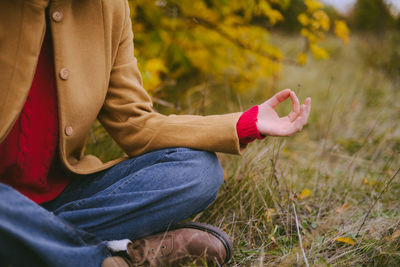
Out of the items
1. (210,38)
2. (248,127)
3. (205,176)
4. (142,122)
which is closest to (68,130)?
(142,122)

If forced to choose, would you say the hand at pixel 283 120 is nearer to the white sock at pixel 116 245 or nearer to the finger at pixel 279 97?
the finger at pixel 279 97

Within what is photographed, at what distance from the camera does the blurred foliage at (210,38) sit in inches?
101

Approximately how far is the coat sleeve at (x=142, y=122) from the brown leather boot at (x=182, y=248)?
356 mm

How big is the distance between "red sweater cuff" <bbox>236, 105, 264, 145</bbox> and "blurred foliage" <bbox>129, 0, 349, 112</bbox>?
1097 millimetres

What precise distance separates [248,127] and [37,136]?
0.83m

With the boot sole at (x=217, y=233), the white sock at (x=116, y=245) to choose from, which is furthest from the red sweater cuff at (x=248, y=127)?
the white sock at (x=116, y=245)

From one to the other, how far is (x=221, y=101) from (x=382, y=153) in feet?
5.50

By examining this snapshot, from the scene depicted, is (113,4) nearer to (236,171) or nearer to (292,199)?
(236,171)

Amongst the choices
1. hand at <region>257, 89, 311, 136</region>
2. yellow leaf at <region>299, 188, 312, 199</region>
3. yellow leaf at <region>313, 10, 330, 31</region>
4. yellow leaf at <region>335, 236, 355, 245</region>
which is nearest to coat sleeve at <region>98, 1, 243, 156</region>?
hand at <region>257, 89, 311, 136</region>

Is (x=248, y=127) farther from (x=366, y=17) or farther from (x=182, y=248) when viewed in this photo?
(x=366, y=17)

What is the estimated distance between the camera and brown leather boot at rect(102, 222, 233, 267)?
1.33m

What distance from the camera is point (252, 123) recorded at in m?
1.37

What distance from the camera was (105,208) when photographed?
4.26ft

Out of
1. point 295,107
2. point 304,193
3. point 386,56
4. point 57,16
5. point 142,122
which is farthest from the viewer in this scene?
point 386,56
